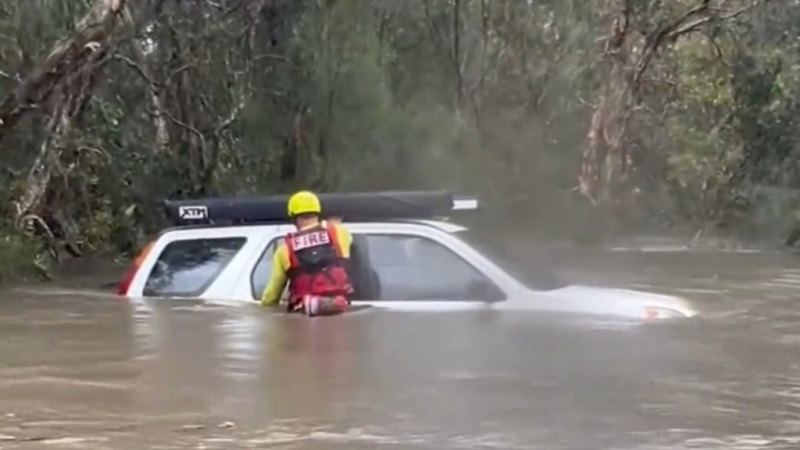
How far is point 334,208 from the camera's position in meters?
9.67

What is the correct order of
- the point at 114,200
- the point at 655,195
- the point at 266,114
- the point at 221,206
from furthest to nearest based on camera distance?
the point at 655,195, the point at 266,114, the point at 114,200, the point at 221,206

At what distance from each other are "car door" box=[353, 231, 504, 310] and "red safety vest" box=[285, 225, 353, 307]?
17 centimetres

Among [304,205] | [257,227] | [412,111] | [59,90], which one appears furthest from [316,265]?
[412,111]

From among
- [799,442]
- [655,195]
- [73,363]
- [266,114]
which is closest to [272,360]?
[73,363]

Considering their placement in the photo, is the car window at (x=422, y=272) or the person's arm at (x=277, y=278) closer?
the car window at (x=422, y=272)

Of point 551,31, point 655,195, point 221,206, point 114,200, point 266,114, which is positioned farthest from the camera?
point 655,195

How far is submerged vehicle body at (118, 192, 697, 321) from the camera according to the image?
28.7 feet

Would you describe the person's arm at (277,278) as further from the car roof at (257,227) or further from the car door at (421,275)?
the car door at (421,275)

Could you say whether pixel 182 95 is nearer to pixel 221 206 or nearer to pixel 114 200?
pixel 114 200

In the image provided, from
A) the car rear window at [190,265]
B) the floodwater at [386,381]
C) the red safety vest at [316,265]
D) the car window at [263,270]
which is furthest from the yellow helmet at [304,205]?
the floodwater at [386,381]

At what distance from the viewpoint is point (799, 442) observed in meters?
6.01

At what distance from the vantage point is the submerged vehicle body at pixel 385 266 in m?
8.76

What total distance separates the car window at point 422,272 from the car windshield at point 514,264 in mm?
195

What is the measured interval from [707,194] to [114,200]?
17234 mm
